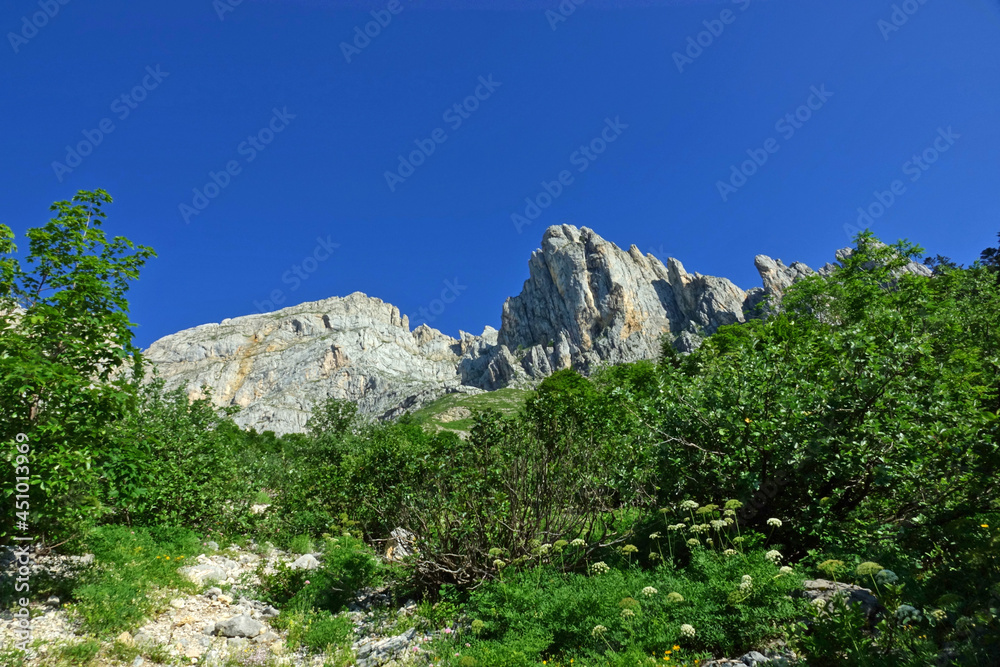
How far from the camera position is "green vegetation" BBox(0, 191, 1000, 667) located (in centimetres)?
504

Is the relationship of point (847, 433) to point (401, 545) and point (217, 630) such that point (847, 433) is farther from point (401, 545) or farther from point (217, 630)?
point (217, 630)

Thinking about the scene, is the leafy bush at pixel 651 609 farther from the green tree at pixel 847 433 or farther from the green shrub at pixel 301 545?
the green shrub at pixel 301 545

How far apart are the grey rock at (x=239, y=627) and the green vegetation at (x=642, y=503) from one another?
Answer: 59 cm

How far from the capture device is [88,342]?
7078 mm

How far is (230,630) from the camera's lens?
7.39 meters

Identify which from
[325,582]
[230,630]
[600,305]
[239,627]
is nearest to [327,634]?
[239,627]

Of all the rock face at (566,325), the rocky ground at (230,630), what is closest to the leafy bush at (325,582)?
the rocky ground at (230,630)

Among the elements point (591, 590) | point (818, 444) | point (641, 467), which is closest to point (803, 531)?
point (818, 444)

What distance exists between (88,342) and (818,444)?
10973mm

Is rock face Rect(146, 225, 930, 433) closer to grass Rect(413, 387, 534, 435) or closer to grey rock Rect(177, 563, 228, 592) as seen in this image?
grass Rect(413, 387, 534, 435)

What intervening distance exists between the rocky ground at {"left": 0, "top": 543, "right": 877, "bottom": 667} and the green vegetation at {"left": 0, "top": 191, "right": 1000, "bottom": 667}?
0.24 m

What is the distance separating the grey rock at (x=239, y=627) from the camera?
24.2ft

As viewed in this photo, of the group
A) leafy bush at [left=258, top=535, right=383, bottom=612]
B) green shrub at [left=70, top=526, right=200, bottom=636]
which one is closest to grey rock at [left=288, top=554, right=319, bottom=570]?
leafy bush at [left=258, top=535, right=383, bottom=612]

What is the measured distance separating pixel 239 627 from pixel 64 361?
4.95 metres
